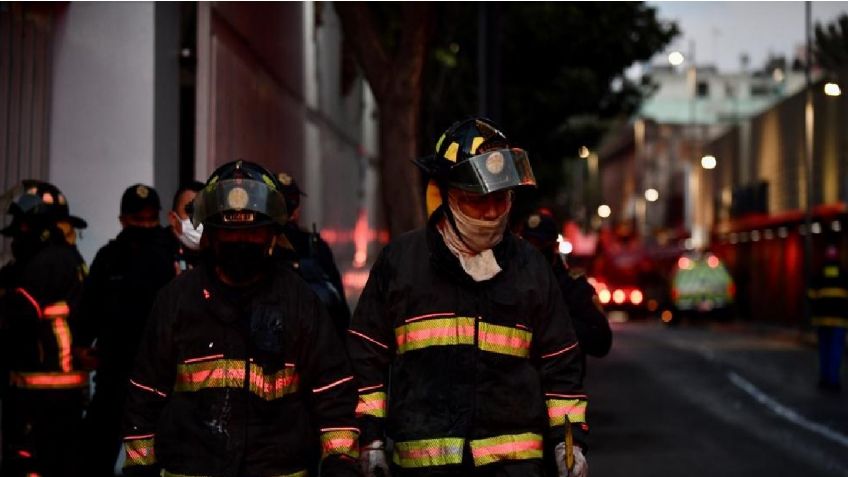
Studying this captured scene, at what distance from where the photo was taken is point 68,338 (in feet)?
28.2

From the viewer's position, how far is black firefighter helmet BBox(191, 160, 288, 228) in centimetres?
496

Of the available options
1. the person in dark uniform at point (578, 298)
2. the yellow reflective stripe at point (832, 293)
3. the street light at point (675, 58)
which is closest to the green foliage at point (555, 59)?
the street light at point (675, 58)

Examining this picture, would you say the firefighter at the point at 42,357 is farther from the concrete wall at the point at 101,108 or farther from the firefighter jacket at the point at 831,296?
the firefighter jacket at the point at 831,296

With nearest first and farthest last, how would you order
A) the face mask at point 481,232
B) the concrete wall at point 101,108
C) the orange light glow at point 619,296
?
the face mask at point 481,232 → the concrete wall at point 101,108 → the orange light glow at point 619,296

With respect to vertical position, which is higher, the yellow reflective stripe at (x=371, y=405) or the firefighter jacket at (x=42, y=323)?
the firefighter jacket at (x=42, y=323)

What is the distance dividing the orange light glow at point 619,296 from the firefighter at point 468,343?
43979 millimetres

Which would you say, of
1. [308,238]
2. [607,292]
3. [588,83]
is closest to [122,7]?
[308,238]

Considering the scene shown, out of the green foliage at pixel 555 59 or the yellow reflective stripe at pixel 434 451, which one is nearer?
the yellow reflective stripe at pixel 434 451

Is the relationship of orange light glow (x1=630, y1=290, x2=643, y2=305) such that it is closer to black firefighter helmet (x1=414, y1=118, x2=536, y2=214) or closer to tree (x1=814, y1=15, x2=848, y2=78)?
tree (x1=814, y1=15, x2=848, y2=78)

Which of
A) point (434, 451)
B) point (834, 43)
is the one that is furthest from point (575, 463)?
point (834, 43)

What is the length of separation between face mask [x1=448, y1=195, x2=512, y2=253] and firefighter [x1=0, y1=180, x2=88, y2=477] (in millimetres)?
3651

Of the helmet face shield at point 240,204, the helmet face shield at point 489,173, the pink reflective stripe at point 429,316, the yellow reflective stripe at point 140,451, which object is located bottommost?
the yellow reflective stripe at point 140,451

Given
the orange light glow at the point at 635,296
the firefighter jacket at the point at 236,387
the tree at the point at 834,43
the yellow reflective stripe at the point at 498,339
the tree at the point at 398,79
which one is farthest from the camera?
the orange light glow at the point at 635,296

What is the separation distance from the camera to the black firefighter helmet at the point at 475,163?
546 cm
